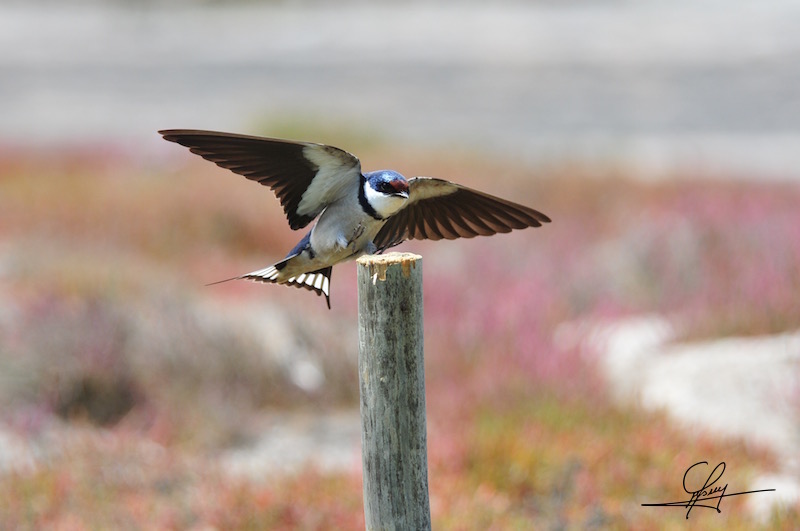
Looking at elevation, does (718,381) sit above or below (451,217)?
below

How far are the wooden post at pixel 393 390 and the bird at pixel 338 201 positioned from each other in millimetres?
279

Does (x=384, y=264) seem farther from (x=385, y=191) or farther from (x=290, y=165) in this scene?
(x=290, y=165)

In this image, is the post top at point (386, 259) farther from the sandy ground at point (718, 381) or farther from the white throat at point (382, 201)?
the sandy ground at point (718, 381)

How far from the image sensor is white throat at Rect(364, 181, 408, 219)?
350 centimetres

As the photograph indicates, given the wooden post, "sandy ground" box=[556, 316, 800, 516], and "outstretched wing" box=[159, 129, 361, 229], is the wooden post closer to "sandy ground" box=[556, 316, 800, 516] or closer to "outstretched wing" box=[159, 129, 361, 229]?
"outstretched wing" box=[159, 129, 361, 229]

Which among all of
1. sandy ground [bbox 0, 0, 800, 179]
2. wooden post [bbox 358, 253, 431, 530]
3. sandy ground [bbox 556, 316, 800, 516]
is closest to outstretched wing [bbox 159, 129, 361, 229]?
wooden post [bbox 358, 253, 431, 530]

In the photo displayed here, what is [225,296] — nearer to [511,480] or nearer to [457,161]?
[511,480]

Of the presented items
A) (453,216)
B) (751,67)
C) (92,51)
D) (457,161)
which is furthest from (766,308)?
(92,51)

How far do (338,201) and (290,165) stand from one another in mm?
197

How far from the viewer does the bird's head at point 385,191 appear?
3473mm

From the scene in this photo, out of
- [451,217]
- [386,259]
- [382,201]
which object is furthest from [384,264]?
[451,217]

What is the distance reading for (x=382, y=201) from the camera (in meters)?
3.51

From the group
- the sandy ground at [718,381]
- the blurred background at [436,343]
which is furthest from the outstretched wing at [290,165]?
the sandy ground at [718,381]

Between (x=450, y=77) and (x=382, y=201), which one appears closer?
(x=382, y=201)
